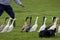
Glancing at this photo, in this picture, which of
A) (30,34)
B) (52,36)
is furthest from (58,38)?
(30,34)

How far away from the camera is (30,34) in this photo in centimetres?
1320

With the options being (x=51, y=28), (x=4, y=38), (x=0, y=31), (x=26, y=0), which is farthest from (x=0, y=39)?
(x=26, y=0)

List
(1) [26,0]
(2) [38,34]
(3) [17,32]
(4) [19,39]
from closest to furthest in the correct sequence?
(4) [19,39], (2) [38,34], (3) [17,32], (1) [26,0]

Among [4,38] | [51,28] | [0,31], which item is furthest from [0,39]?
[51,28]

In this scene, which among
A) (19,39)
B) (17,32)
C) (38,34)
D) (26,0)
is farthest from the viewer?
Result: (26,0)

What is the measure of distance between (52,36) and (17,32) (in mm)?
1999

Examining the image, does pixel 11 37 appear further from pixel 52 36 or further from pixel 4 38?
pixel 52 36

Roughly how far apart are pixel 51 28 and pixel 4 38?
182 centimetres

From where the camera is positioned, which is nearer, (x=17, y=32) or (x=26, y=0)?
(x=17, y=32)

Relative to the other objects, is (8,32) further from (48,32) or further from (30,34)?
(48,32)

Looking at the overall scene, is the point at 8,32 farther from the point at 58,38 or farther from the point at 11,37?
the point at 58,38

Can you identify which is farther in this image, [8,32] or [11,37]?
[8,32]

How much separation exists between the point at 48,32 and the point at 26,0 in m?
24.4

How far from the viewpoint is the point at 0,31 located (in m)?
13.4
